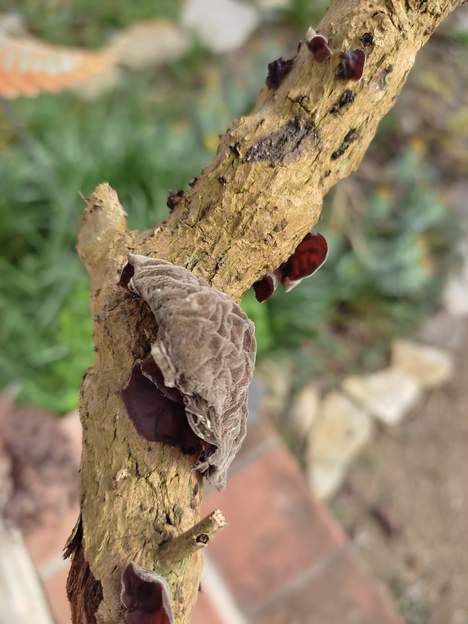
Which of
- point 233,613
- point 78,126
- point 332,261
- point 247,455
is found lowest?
point 233,613

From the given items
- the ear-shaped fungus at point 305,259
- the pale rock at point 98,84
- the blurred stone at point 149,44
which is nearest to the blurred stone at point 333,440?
the ear-shaped fungus at point 305,259

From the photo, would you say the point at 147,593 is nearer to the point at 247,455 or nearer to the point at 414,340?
the point at 247,455

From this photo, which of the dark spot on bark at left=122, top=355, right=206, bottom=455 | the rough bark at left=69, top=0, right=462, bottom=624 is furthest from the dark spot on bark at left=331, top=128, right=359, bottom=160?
the dark spot on bark at left=122, top=355, right=206, bottom=455

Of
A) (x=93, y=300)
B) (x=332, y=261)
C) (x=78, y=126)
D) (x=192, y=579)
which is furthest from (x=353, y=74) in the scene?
(x=78, y=126)

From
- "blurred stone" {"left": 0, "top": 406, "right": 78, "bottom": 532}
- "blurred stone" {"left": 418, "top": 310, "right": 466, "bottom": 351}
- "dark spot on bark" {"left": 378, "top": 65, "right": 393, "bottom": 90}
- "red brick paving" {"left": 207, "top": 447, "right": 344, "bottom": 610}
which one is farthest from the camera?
"blurred stone" {"left": 418, "top": 310, "right": 466, "bottom": 351}

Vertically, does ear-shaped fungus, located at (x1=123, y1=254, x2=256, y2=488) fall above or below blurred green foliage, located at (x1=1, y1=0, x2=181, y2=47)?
below

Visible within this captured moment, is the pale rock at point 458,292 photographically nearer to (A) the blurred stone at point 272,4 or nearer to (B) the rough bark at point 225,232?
(A) the blurred stone at point 272,4

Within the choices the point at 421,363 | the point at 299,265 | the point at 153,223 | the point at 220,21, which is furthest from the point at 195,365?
the point at 220,21

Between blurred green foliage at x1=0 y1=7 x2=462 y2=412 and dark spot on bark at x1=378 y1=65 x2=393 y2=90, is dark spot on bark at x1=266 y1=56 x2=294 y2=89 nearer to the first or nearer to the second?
dark spot on bark at x1=378 y1=65 x2=393 y2=90
